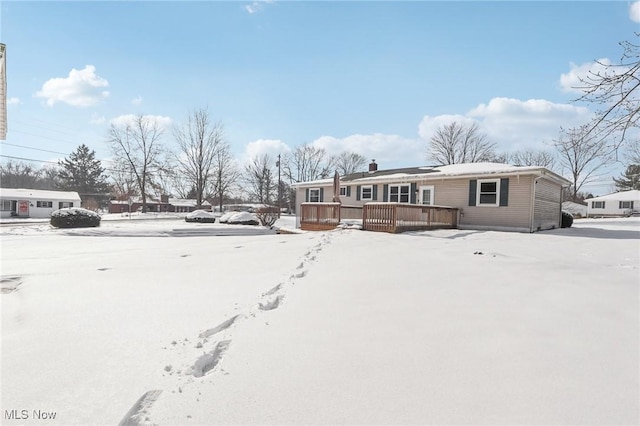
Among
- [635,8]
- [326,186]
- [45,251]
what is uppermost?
[635,8]

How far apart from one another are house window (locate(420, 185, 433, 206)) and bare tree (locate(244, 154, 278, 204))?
3499 centimetres

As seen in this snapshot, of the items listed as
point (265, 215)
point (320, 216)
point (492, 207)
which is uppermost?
point (492, 207)

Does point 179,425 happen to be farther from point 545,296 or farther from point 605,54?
point 605,54

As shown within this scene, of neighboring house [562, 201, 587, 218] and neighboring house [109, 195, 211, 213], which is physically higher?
neighboring house [562, 201, 587, 218]

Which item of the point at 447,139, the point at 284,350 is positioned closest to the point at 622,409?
the point at 284,350

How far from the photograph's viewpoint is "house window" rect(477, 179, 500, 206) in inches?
515

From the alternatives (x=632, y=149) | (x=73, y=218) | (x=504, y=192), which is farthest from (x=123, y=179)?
(x=632, y=149)

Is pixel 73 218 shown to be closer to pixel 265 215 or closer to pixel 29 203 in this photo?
pixel 265 215

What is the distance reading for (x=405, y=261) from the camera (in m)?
5.27

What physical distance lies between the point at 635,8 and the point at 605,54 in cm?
70

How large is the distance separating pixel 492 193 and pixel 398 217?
5364 mm

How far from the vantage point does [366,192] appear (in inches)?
704

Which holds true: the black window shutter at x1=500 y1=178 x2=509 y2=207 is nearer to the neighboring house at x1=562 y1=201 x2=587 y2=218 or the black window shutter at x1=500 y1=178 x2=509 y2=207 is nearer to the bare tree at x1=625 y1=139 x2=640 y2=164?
the bare tree at x1=625 y1=139 x2=640 y2=164

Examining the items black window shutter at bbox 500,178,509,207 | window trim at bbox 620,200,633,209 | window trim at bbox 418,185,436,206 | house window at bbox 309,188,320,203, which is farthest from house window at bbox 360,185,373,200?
window trim at bbox 620,200,633,209
